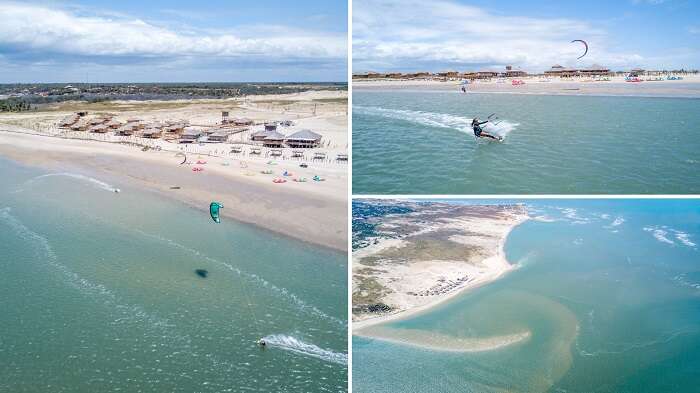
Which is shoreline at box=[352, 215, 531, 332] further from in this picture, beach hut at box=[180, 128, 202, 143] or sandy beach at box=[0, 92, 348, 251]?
beach hut at box=[180, 128, 202, 143]

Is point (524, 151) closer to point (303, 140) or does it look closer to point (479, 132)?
point (479, 132)

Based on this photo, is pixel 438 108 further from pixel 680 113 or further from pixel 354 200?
pixel 354 200

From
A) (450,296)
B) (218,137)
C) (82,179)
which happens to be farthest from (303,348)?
(218,137)

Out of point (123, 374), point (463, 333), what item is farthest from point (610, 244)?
point (123, 374)

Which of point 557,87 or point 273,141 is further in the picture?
point 273,141

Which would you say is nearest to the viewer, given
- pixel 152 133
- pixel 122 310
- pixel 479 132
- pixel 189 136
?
pixel 479 132

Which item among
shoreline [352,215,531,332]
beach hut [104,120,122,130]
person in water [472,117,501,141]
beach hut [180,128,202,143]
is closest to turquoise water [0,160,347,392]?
shoreline [352,215,531,332]
